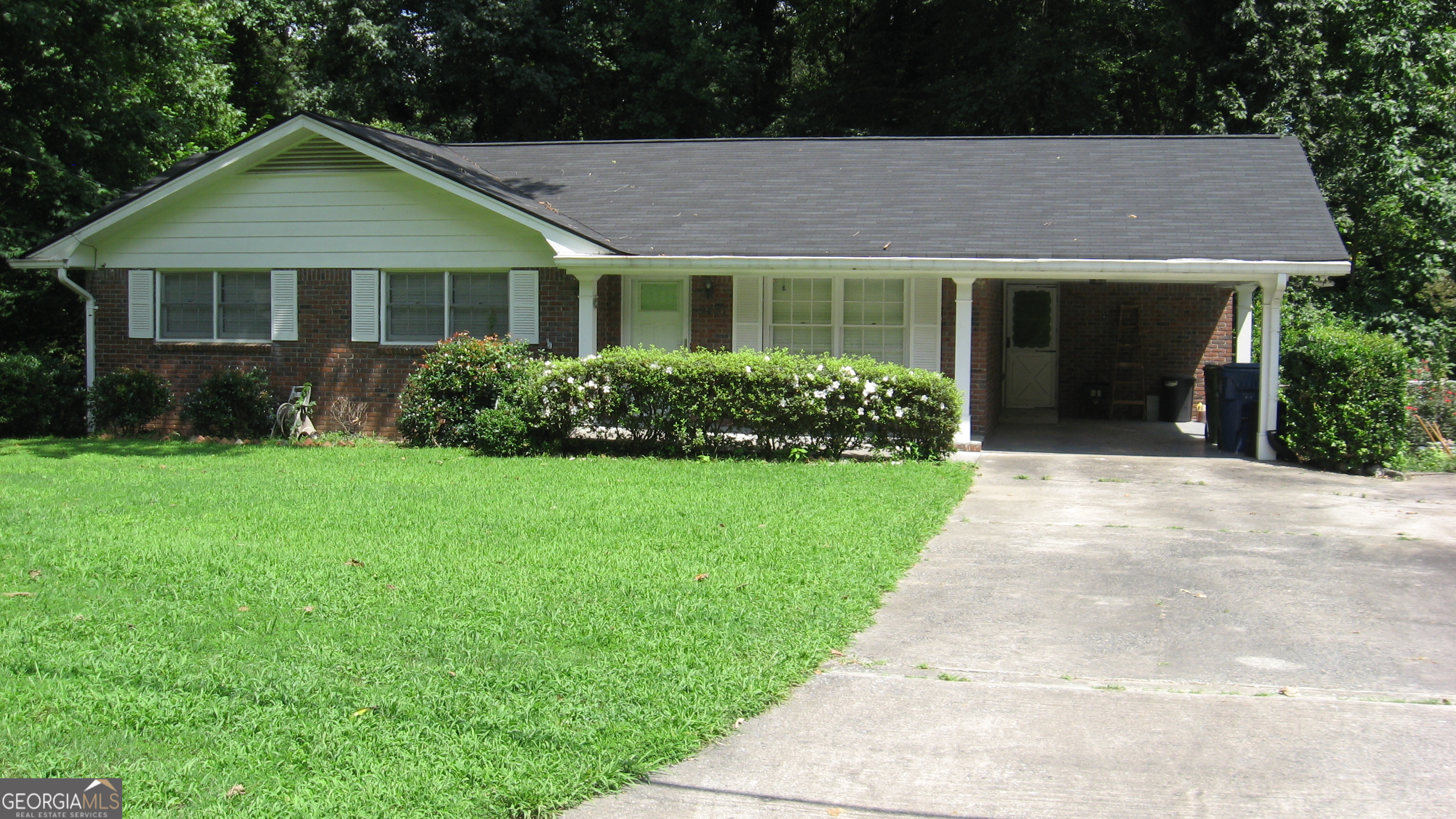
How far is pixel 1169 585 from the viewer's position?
7180mm

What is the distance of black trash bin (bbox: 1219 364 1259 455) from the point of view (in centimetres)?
1420

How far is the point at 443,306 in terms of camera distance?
52.0ft

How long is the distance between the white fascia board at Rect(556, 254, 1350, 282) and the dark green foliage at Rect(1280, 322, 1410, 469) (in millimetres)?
882

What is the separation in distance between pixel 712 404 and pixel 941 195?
5406mm

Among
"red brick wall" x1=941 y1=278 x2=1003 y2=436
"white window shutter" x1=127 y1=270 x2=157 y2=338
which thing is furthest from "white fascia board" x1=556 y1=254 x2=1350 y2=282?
"white window shutter" x1=127 y1=270 x2=157 y2=338

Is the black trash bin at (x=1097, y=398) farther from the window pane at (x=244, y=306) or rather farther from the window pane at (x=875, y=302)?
the window pane at (x=244, y=306)

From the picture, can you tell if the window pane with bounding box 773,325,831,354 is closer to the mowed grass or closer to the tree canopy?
the mowed grass

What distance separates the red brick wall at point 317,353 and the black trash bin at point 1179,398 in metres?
9.86

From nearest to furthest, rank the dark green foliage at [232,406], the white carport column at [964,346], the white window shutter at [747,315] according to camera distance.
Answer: the white carport column at [964,346] < the dark green foliage at [232,406] < the white window shutter at [747,315]

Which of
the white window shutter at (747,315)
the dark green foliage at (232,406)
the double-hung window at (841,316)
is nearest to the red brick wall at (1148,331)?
the double-hung window at (841,316)

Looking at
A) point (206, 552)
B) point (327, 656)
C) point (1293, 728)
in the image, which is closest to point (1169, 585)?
point (1293, 728)

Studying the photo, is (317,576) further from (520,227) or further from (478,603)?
(520,227)

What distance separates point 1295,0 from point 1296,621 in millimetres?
20722

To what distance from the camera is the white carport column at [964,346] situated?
14164 millimetres
